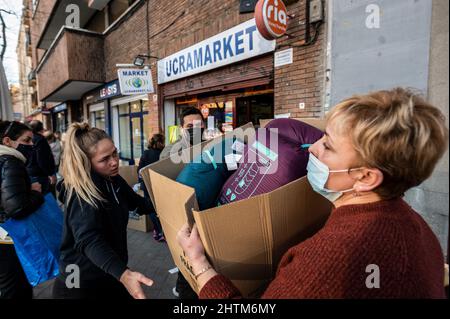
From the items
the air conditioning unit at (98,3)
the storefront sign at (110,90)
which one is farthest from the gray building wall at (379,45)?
the air conditioning unit at (98,3)

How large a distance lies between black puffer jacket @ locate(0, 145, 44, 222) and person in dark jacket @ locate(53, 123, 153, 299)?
38cm

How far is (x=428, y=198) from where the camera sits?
1957 millimetres

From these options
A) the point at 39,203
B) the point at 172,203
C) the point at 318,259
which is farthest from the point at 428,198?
the point at 39,203

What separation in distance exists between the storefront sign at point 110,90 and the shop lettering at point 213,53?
2.99 metres

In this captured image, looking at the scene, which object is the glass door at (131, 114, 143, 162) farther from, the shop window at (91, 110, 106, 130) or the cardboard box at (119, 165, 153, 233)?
→ the cardboard box at (119, 165, 153, 233)

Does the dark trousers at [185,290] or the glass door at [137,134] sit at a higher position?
the glass door at [137,134]

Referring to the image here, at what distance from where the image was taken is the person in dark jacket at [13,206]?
1.84m

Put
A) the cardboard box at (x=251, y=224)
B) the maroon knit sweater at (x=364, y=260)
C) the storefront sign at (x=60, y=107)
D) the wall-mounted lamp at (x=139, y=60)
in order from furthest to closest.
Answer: the storefront sign at (x=60, y=107) → the wall-mounted lamp at (x=139, y=60) → the cardboard box at (x=251, y=224) → the maroon knit sweater at (x=364, y=260)

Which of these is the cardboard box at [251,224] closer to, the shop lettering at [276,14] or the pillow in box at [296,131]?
the pillow in box at [296,131]

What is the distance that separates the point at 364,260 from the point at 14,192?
2.12 meters

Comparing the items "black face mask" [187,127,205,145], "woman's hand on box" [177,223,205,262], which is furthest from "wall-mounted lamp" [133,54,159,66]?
"woman's hand on box" [177,223,205,262]

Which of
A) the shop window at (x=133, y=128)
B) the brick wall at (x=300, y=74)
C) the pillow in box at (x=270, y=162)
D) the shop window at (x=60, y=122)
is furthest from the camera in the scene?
the shop window at (x=60, y=122)
